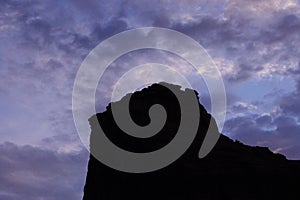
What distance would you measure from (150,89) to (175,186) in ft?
57.7

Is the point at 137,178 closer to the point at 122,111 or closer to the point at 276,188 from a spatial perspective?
the point at 122,111

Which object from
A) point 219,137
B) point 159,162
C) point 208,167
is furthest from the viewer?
point 219,137

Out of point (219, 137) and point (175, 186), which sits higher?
point (219, 137)

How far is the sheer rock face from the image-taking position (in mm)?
40812

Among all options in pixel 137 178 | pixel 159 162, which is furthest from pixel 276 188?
pixel 137 178

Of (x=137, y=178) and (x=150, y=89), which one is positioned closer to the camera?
(x=137, y=178)

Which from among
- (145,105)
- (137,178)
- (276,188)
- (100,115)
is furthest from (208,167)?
(100,115)

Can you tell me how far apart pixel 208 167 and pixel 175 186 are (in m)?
4.90

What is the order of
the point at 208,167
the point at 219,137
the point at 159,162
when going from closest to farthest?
the point at 208,167 → the point at 159,162 → the point at 219,137

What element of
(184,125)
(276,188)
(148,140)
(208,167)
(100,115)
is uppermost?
(100,115)

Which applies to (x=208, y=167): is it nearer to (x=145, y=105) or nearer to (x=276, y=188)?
(x=276, y=188)

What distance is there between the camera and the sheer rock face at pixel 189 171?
40.8 metres

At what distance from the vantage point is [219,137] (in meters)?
51.7

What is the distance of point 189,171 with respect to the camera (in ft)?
144
